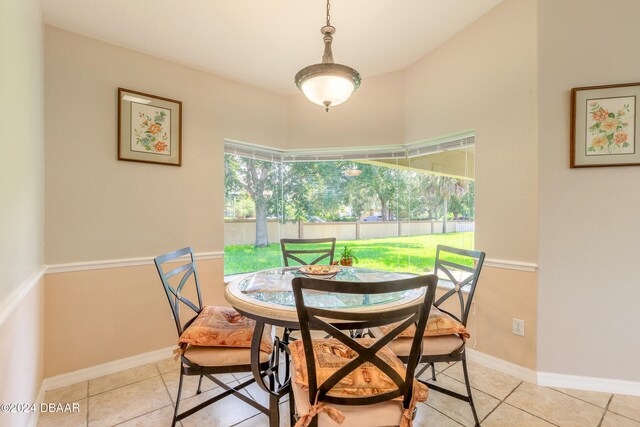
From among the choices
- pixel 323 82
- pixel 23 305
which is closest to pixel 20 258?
pixel 23 305

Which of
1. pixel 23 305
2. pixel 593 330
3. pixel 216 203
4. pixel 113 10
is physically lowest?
pixel 593 330

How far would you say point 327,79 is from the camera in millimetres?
1666

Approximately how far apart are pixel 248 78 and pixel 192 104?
64 centimetres

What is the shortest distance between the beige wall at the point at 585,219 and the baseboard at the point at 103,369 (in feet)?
9.66

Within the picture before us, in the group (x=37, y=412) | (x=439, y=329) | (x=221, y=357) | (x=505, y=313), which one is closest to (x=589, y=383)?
(x=505, y=313)

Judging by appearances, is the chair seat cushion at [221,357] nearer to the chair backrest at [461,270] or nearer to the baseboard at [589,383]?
the chair backrest at [461,270]

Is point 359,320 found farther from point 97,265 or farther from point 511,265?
point 97,265

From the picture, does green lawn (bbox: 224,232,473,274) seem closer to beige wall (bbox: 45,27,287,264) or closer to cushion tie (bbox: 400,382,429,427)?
beige wall (bbox: 45,27,287,264)

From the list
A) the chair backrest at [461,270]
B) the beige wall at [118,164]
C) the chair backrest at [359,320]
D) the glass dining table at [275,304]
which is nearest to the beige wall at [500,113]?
the chair backrest at [461,270]

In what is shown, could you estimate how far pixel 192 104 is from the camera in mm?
2729

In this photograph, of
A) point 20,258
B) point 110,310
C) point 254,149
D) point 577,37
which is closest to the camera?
point 20,258

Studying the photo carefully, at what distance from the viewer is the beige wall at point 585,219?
6.30ft

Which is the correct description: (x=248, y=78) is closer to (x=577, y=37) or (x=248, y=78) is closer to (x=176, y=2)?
(x=176, y=2)

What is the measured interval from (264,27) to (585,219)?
8.74ft
